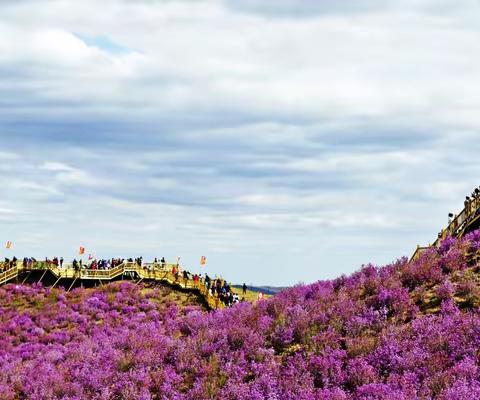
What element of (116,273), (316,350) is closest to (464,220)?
(316,350)

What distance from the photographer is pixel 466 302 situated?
653 inches

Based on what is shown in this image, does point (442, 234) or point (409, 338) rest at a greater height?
point (442, 234)

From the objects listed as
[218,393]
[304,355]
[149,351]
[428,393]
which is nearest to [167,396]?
[218,393]

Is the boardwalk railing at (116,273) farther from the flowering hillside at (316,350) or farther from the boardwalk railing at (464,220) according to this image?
the flowering hillside at (316,350)

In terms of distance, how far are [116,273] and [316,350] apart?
40880 millimetres

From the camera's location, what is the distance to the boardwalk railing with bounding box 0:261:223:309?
5200 cm

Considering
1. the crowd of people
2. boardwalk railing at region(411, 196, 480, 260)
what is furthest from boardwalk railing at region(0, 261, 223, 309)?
boardwalk railing at region(411, 196, 480, 260)

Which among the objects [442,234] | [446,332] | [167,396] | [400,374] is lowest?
[167,396]

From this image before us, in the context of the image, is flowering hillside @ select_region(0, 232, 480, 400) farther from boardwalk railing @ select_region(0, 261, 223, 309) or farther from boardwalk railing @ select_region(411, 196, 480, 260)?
boardwalk railing @ select_region(0, 261, 223, 309)

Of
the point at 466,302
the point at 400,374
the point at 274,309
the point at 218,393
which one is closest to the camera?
the point at 400,374

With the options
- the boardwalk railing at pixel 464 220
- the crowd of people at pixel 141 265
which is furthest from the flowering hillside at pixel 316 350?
the crowd of people at pixel 141 265

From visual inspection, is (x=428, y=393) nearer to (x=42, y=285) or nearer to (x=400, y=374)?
(x=400, y=374)

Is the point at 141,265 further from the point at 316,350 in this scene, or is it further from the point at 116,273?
the point at 316,350

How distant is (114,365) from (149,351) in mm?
1085
